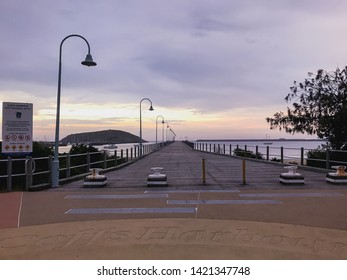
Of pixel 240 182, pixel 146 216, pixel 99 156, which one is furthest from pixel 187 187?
pixel 99 156

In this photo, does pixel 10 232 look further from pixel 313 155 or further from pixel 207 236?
pixel 313 155

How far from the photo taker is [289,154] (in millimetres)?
34594

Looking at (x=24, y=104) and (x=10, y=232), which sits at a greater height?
(x=24, y=104)

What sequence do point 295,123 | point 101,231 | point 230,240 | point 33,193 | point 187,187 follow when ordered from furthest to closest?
point 295,123
point 187,187
point 33,193
point 101,231
point 230,240

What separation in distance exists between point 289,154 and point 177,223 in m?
29.0

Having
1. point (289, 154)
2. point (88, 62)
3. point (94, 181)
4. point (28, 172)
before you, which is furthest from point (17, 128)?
point (289, 154)

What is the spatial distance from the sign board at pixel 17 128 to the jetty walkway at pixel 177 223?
223 cm

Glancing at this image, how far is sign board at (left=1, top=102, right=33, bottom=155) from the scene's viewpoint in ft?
42.9

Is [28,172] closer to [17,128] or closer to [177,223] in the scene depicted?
[17,128]

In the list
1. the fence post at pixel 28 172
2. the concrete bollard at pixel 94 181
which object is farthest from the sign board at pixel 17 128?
the concrete bollard at pixel 94 181

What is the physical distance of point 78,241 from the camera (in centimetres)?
632

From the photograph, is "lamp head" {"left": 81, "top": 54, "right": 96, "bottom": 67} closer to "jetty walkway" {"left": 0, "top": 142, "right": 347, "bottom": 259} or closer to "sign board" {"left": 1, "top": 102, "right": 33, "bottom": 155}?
"sign board" {"left": 1, "top": 102, "right": 33, "bottom": 155}

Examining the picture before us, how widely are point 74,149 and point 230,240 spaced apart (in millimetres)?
19747

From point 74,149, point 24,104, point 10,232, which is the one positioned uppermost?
point 24,104
